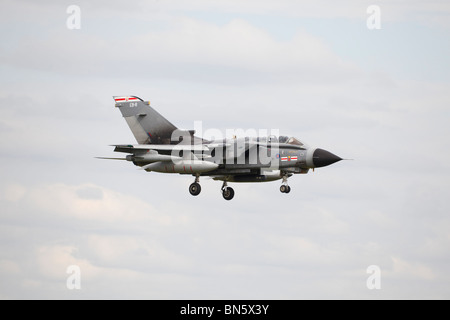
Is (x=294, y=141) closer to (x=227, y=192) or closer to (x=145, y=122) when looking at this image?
(x=227, y=192)

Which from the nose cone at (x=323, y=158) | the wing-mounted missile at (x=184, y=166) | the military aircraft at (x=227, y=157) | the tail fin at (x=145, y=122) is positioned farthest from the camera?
the tail fin at (x=145, y=122)

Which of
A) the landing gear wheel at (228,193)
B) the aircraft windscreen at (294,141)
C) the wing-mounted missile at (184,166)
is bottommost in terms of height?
the landing gear wheel at (228,193)

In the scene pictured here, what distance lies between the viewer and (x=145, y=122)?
5303 centimetres

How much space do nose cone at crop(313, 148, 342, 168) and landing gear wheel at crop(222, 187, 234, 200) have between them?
689 cm

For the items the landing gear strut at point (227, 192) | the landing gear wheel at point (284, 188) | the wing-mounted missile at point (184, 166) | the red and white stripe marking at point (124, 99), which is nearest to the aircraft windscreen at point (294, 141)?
the landing gear wheel at point (284, 188)

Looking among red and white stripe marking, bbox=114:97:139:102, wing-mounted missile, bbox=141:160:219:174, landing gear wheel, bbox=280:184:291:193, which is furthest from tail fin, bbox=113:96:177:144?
landing gear wheel, bbox=280:184:291:193

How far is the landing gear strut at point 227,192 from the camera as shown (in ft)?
172

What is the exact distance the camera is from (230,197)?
5241cm

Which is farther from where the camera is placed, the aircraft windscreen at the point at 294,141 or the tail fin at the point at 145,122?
the tail fin at the point at 145,122

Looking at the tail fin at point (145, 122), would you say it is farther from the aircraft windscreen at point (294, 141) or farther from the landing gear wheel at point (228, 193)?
the aircraft windscreen at point (294, 141)

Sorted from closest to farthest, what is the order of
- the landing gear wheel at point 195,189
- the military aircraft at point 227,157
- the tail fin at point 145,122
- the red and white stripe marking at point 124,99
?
the military aircraft at point 227,157
the landing gear wheel at point 195,189
the tail fin at point 145,122
the red and white stripe marking at point 124,99

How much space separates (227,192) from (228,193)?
96mm

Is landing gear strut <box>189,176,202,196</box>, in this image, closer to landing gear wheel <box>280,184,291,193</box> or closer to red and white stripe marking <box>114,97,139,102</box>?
landing gear wheel <box>280,184,291,193</box>

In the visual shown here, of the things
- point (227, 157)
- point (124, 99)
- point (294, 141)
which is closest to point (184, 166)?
point (227, 157)
